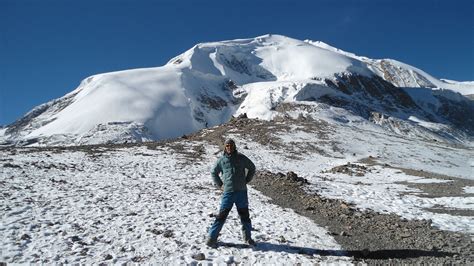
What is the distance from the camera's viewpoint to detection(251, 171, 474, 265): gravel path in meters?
10.2

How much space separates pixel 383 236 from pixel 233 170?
579 cm

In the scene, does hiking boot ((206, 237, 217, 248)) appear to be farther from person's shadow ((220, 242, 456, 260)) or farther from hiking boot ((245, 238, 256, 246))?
hiking boot ((245, 238, 256, 246))

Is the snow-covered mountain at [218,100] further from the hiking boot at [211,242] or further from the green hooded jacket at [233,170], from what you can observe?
the hiking boot at [211,242]

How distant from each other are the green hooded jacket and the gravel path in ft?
9.88

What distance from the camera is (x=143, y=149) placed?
125 ft

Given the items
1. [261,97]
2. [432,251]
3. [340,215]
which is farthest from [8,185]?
[261,97]

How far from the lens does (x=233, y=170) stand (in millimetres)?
10609

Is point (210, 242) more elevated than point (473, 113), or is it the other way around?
point (473, 113)

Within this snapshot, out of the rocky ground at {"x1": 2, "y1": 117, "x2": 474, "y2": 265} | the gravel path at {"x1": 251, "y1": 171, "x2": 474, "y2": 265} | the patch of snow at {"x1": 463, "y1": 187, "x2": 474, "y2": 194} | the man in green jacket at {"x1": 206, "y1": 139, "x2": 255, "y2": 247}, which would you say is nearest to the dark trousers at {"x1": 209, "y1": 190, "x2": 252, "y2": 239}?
the man in green jacket at {"x1": 206, "y1": 139, "x2": 255, "y2": 247}

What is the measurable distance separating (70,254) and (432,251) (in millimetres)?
9764

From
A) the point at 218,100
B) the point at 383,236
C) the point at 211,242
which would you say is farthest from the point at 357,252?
the point at 218,100

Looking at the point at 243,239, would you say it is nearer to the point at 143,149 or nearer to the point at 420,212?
the point at 420,212

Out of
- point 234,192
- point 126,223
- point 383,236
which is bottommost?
point 383,236

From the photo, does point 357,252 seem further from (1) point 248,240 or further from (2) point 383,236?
(1) point 248,240
